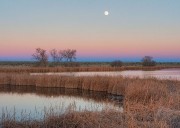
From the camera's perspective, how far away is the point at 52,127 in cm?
931

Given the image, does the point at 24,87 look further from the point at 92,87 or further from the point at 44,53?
the point at 44,53

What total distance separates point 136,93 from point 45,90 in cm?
1140

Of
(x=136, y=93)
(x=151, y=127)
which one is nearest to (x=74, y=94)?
(x=136, y=93)

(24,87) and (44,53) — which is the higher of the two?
(44,53)

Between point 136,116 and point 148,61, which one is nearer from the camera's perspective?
point 136,116

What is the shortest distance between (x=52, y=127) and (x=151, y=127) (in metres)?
3.22

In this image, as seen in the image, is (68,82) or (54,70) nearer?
(68,82)

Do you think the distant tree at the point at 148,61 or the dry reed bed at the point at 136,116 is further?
the distant tree at the point at 148,61

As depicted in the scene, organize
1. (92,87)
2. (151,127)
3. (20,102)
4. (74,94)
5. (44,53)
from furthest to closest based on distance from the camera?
1. (44,53)
2. (92,87)
3. (74,94)
4. (20,102)
5. (151,127)

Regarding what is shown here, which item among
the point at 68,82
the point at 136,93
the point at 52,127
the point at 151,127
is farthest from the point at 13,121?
the point at 68,82

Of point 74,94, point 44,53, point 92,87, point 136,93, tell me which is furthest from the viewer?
point 44,53

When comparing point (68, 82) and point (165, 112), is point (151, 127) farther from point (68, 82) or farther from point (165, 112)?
point (68, 82)

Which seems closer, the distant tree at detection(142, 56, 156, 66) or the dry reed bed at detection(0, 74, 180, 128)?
the dry reed bed at detection(0, 74, 180, 128)

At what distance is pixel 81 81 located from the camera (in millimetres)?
25469
